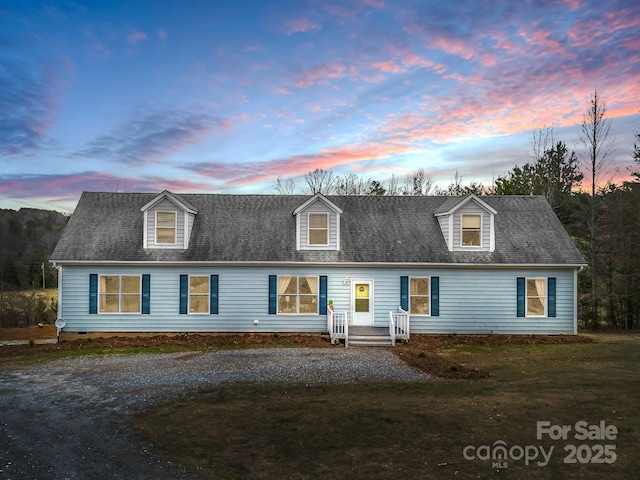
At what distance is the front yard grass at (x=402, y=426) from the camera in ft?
21.7

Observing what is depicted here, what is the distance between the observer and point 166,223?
66.0ft

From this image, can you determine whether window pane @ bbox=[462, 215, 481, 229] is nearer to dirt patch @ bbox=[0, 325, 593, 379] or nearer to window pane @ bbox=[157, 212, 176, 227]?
dirt patch @ bbox=[0, 325, 593, 379]

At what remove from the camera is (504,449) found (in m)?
7.21

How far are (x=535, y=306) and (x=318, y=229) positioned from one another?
33.3 ft

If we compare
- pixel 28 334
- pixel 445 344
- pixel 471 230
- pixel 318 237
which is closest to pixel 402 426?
pixel 445 344

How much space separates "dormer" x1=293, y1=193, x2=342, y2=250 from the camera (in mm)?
20156

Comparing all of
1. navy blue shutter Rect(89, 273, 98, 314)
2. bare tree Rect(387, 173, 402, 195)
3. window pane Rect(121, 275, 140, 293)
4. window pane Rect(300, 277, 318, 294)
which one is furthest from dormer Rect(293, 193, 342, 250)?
bare tree Rect(387, 173, 402, 195)

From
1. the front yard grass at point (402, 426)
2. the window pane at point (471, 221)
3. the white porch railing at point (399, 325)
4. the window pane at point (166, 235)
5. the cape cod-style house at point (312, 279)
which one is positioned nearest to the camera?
the front yard grass at point (402, 426)

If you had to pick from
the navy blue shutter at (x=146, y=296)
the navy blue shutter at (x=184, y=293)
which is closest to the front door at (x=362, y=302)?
the navy blue shutter at (x=184, y=293)

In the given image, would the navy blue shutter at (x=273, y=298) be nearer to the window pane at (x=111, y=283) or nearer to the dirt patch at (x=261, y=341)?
the dirt patch at (x=261, y=341)

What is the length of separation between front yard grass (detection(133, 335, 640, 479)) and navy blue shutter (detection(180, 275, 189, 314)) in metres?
8.56

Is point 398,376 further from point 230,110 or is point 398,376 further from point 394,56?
point 230,110

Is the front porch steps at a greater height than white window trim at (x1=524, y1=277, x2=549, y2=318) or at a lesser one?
lesser

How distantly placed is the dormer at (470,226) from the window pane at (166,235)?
12.3 meters
